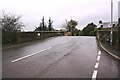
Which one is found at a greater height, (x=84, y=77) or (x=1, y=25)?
(x=1, y=25)

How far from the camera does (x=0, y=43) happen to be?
2361 cm

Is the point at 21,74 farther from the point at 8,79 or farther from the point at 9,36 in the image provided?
the point at 9,36

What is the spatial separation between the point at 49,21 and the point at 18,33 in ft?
161

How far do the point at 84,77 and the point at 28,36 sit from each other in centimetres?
2380

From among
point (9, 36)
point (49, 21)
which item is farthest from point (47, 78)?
point (49, 21)

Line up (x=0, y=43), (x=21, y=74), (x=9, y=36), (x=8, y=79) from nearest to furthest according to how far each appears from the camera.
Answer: (x=8, y=79), (x=21, y=74), (x=0, y=43), (x=9, y=36)

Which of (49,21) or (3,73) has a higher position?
(49,21)

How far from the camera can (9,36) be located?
83.3 ft

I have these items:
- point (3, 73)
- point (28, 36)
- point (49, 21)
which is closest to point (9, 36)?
point (28, 36)

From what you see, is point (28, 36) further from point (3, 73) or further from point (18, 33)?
point (3, 73)

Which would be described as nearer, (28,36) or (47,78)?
(47,78)

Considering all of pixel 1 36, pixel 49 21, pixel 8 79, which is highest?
pixel 49 21

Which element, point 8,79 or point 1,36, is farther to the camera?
point 1,36

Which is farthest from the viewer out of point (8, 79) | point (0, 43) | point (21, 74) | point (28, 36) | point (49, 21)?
point (49, 21)
